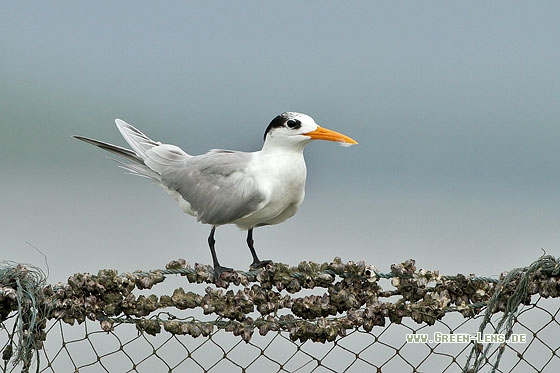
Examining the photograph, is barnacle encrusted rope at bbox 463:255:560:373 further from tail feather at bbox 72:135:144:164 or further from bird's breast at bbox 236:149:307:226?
tail feather at bbox 72:135:144:164

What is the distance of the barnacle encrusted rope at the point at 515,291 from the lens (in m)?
2.39

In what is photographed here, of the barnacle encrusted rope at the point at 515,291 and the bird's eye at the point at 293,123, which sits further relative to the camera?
the bird's eye at the point at 293,123

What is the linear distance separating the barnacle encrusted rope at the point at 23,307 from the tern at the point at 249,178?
1079mm

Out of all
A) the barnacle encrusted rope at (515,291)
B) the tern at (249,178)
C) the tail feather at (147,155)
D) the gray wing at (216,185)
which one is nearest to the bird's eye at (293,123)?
the tern at (249,178)

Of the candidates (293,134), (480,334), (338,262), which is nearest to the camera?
(480,334)

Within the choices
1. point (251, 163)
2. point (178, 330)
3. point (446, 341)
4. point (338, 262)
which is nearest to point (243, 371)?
point (178, 330)

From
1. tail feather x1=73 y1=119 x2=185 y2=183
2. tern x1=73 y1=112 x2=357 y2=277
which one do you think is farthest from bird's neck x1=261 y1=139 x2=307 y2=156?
tail feather x1=73 y1=119 x2=185 y2=183

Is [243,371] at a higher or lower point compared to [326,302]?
lower

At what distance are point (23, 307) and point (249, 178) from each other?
139 cm

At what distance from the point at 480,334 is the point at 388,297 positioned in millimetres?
323

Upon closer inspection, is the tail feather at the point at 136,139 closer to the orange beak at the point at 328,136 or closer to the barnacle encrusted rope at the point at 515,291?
the orange beak at the point at 328,136

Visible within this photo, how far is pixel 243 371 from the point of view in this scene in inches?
97.5

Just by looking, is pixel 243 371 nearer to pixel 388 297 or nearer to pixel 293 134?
pixel 388 297

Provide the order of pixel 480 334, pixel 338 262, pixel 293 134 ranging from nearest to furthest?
1. pixel 480 334
2. pixel 338 262
3. pixel 293 134
